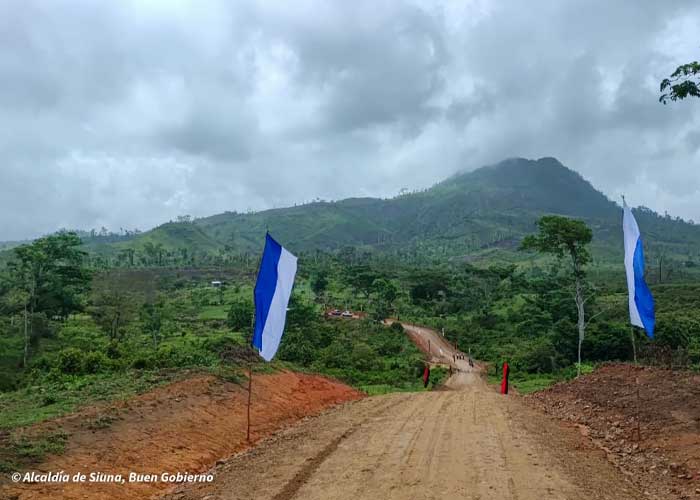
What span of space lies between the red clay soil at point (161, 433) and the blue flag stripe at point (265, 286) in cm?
228

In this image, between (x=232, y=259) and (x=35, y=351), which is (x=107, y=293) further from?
(x=232, y=259)

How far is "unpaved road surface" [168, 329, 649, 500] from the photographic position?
758 cm

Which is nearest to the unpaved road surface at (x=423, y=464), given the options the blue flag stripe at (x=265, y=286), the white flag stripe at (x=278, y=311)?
the white flag stripe at (x=278, y=311)

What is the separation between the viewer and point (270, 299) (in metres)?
11.4

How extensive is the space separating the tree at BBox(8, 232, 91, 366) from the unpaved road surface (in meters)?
44.4

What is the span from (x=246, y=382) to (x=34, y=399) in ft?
17.8

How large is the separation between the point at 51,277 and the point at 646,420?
51.6 m

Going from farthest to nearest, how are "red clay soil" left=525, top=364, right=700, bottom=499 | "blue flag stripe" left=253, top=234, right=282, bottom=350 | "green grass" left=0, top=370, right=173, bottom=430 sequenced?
1. "blue flag stripe" left=253, top=234, right=282, bottom=350
2. "green grass" left=0, top=370, right=173, bottom=430
3. "red clay soil" left=525, top=364, right=700, bottom=499

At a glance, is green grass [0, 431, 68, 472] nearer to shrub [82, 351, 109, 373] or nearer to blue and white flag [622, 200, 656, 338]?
shrub [82, 351, 109, 373]

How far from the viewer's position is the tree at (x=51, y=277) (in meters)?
48.6

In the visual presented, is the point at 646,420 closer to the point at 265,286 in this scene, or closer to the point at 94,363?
the point at 265,286

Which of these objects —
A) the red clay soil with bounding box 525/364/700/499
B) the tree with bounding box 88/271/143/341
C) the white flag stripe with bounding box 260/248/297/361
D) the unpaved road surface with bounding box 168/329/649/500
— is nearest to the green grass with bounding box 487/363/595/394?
the red clay soil with bounding box 525/364/700/499

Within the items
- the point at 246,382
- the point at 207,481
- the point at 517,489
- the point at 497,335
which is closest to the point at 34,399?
the point at 246,382

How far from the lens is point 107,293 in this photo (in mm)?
54656
